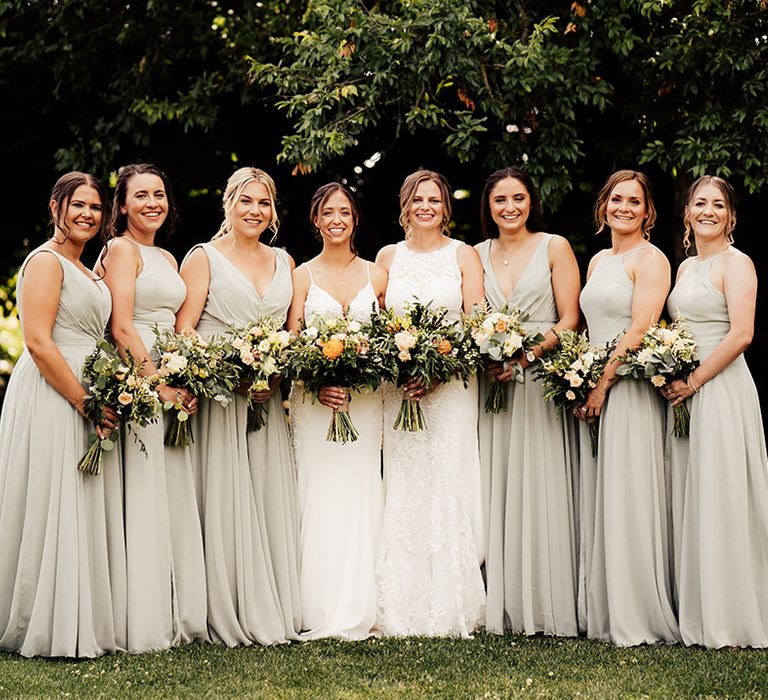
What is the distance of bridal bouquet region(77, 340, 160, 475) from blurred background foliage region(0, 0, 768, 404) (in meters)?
3.17

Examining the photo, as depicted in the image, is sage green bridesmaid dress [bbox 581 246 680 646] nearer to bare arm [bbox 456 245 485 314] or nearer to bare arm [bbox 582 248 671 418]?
bare arm [bbox 582 248 671 418]

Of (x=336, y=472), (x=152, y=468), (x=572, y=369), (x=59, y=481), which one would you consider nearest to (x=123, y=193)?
(x=152, y=468)

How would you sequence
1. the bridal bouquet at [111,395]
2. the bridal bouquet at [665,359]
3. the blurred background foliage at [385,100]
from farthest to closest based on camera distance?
the blurred background foliage at [385,100] < the bridal bouquet at [665,359] < the bridal bouquet at [111,395]

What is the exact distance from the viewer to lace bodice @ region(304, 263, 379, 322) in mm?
7758

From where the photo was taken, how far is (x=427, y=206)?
25.7ft

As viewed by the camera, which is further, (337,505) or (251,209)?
(337,505)

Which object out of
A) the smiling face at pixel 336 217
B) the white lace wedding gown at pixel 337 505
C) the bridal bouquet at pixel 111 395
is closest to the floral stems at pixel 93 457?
the bridal bouquet at pixel 111 395

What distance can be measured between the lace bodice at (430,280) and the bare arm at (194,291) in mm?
1278

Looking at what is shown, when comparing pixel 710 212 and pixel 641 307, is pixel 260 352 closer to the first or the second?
pixel 641 307

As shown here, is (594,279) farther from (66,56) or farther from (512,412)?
(66,56)

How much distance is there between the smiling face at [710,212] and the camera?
7.18 metres

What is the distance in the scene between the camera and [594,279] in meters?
7.57

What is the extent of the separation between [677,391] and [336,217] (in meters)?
2.58

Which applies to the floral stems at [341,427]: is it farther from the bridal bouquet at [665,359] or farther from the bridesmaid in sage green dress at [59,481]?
the bridal bouquet at [665,359]
